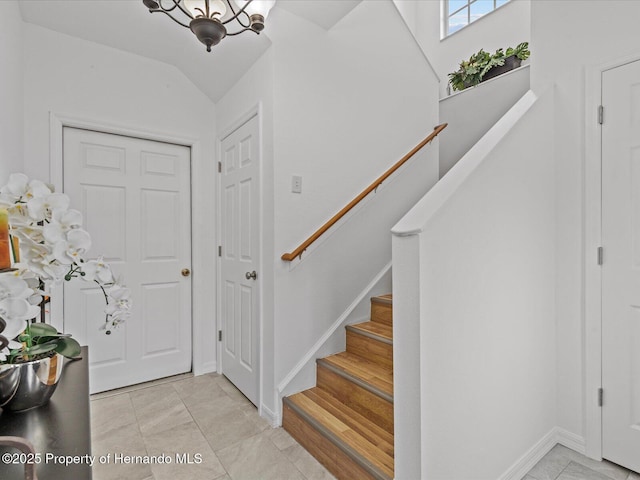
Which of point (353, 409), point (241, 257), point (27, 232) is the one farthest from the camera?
point (241, 257)

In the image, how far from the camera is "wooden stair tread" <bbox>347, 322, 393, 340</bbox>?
214cm

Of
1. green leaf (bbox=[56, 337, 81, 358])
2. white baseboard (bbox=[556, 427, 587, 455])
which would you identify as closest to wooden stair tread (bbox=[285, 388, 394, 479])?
white baseboard (bbox=[556, 427, 587, 455])

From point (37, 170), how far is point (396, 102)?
2.65m

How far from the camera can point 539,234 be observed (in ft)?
5.94

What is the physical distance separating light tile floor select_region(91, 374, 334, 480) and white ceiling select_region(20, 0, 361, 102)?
7.70ft

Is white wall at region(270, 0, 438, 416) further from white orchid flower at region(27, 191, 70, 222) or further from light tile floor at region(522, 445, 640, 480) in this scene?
white orchid flower at region(27, 191, 70, 222)

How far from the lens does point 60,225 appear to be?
67 centimetres

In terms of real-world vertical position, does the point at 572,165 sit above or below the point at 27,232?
above

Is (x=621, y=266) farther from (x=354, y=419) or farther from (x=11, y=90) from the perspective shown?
(x=11, y=90)

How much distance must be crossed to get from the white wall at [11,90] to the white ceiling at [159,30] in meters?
0.24

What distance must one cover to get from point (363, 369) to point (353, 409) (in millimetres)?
225

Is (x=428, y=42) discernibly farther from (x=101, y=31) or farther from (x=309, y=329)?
(x=309, y=329)

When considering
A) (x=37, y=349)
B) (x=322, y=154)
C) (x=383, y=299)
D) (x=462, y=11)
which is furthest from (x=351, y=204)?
(x=462, y=11)

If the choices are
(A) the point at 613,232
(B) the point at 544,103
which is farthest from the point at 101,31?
(A) the point at 613,232
